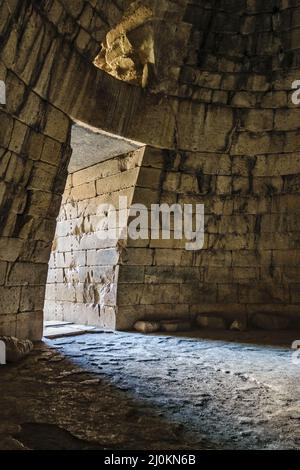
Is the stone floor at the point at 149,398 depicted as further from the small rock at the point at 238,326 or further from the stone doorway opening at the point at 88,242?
the stone doorway opening at the point at 88,242

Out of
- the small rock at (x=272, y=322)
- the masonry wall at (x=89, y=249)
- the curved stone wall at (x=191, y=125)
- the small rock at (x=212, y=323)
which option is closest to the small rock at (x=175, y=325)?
the small rock at (x=212, y=323)

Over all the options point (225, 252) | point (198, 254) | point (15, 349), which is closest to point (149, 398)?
point (15, 349)

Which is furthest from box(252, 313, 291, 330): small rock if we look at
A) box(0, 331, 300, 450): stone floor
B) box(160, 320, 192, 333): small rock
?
box(0, 331, 300, 450): stone floor

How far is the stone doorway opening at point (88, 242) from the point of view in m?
5.99

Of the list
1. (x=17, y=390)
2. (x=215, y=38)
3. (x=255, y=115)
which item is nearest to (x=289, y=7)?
(x=215, y=38)

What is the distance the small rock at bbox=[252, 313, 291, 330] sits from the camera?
631 centimetres

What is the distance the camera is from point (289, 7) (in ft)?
19.8

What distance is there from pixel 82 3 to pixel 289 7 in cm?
366

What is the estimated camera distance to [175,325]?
621 cm

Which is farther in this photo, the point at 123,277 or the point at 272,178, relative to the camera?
the point at 272,178

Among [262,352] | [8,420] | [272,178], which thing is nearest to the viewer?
[8,420]

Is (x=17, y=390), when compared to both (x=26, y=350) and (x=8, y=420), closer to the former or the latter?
(x=8, y=420)

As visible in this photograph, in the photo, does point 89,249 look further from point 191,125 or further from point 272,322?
point 272,322
